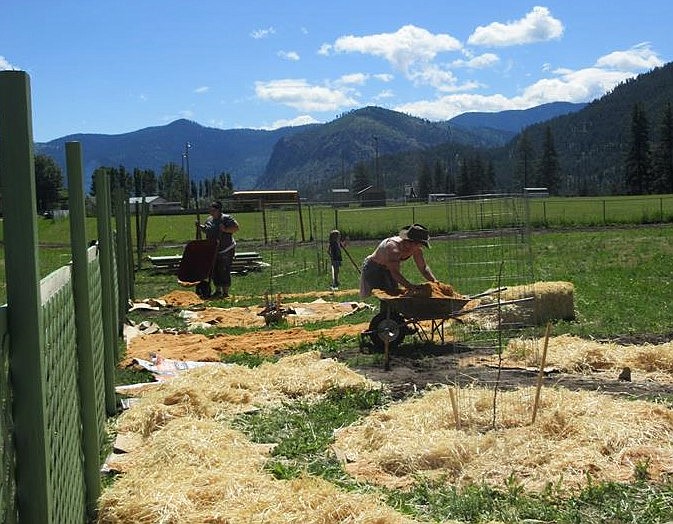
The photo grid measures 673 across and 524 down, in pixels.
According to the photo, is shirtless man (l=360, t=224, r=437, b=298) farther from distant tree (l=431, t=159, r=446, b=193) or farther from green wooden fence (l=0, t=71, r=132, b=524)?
distant tree (l=431, t=159, r=446, b=193)

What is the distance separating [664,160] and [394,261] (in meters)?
98.1

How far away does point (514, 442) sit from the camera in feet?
20.4

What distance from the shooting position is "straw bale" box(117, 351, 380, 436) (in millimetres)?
7230

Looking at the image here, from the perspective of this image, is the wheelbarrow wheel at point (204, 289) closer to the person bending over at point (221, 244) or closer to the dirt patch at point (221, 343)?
the person bending over at point (221, 244)

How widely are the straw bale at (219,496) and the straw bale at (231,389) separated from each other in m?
1.25

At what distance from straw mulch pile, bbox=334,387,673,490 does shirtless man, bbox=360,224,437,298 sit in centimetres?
353

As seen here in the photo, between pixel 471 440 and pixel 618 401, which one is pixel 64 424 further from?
pixel 618 401

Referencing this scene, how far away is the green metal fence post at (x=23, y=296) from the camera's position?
2.91 m

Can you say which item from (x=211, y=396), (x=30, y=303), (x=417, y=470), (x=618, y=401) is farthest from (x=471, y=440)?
(x=30, y=303)

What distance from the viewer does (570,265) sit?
21453mm

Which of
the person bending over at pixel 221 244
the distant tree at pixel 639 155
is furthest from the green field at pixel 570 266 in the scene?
the distant tree at pixel 639 155

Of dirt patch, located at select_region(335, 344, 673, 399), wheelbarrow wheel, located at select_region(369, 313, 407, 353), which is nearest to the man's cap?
wheelbarrow wheel, located at select_region(369, 313, 407, 353)

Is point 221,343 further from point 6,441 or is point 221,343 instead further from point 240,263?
point 240,263

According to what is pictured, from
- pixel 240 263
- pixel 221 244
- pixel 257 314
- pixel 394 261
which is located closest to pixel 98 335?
pixel 394 261
